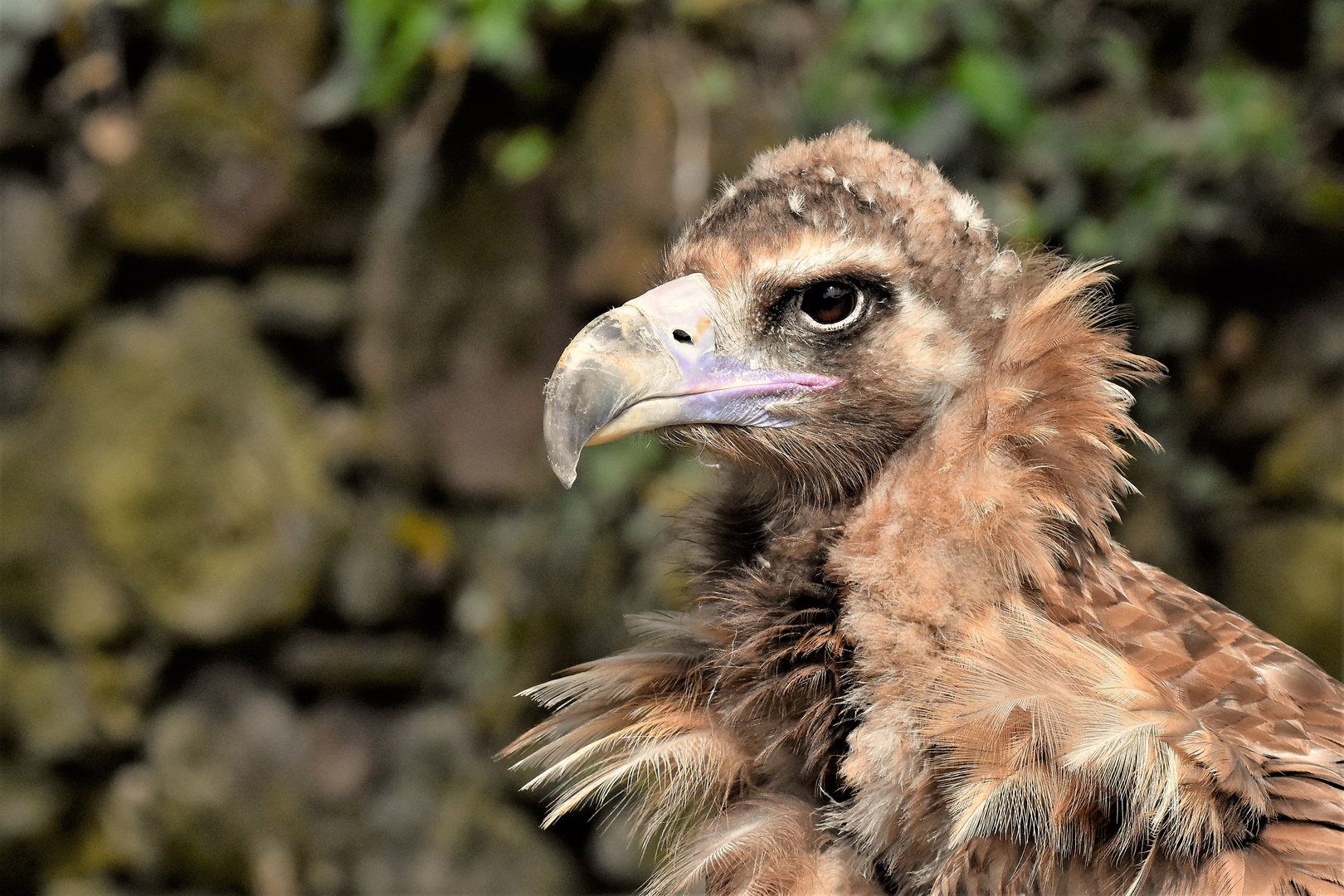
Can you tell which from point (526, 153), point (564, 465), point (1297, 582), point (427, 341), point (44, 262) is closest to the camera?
point (564, 465)

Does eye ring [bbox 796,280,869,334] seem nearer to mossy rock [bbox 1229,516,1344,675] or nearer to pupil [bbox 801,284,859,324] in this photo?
pupil [bbox 801,284,859,324]

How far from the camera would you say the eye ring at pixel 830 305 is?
1.16m

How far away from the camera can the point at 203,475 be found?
2947mm

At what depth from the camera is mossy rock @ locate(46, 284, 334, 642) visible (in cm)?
295

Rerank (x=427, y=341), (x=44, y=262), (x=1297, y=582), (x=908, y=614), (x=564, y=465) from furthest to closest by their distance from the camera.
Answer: (x=44, y=262)
(x=427, y=341)
(x=1297, y=582)
(x=564, y=465)
(x=908, y=614)

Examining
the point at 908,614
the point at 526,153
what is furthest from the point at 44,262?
the point at 908,614

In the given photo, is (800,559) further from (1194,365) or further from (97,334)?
(97,334)

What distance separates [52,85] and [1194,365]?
10.2ft

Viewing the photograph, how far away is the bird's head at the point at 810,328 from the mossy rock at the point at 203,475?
204 centimetres

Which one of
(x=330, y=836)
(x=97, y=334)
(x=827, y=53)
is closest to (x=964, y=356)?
(x=827, y=53)

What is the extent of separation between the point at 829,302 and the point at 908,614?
1.18 ft

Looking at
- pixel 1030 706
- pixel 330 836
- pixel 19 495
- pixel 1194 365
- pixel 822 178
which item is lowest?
pixel 330 836

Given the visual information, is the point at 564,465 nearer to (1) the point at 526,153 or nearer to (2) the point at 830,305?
(2) the point at 830,305

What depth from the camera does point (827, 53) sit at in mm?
2576
